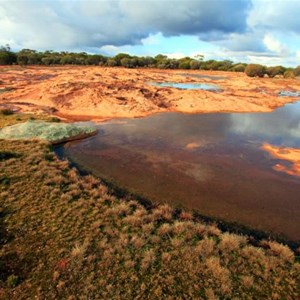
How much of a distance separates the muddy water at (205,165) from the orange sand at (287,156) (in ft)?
1.53

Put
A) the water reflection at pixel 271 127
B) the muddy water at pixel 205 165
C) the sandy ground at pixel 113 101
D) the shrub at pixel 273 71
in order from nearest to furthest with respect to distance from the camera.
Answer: the muddy water at pixel 205 165 → the water reflection at pixel 271 127 → the sandy ground at pixel 113 101 → the shrub at pixel 273 71

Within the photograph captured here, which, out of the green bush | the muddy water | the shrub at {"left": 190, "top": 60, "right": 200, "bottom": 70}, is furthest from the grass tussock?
the shrub at {"left": 190, "top": 60, "right": 200, "bottom": 70}

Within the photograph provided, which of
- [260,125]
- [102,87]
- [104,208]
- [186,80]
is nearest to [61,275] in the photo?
[104,208]

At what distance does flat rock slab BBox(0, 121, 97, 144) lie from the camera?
60.2ft

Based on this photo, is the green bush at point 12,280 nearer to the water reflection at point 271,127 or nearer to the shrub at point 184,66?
the water reflection at point 271,127

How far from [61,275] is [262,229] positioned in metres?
7.61

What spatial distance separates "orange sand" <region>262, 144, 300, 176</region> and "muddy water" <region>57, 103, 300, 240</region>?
Answer: 47cm

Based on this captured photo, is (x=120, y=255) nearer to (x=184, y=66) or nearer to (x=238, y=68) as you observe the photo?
(x=238, y=68)

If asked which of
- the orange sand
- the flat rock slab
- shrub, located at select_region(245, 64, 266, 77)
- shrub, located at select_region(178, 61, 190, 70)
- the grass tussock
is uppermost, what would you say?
the grass tussock

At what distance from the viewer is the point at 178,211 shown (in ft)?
36.3

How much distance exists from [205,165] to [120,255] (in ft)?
31.6

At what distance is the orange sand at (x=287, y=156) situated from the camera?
15711 millimetres

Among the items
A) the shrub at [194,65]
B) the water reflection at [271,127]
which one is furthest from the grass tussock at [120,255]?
the shrub at [194,65]

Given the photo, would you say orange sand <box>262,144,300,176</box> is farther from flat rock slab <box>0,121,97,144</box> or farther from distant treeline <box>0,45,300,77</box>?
distant treeline <box>0,45,300,77</box>
